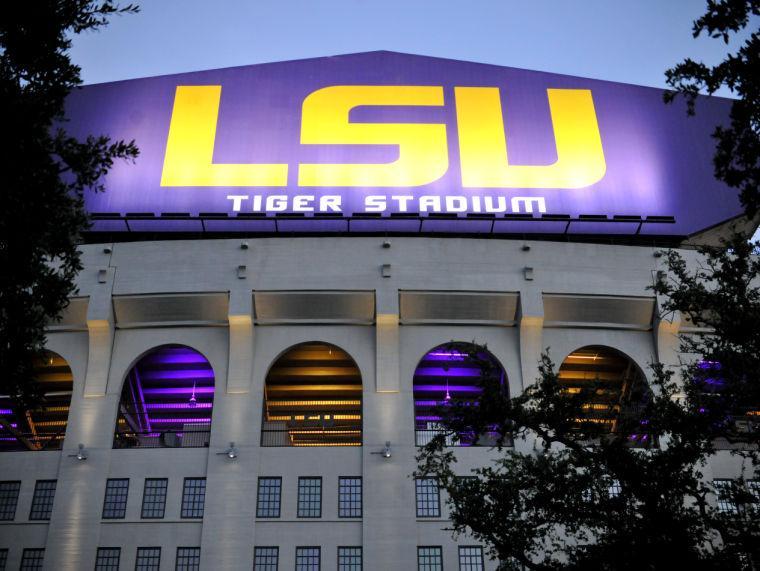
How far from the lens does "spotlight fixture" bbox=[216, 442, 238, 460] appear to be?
1469 inches

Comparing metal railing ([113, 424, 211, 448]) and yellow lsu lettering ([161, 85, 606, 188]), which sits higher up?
yellow lsu lettering ([161, 85, 606, 188])

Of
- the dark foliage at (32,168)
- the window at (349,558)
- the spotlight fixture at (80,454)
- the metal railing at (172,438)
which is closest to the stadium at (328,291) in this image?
the window at (349,558)

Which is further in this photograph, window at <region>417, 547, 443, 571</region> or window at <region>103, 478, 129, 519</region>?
window at <region>103, 478, 129, 519</region>

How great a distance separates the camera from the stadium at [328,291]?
36812mm

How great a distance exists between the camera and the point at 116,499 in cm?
3741

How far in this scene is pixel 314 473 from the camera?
3753 cm

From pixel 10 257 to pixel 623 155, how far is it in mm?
37221

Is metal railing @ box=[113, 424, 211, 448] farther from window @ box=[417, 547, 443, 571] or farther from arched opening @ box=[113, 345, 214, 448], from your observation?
window @ box=[417, 547, 443, 571]

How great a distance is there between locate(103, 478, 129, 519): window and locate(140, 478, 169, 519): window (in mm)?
875

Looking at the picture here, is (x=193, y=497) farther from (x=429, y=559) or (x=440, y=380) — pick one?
(x=440, y=380)

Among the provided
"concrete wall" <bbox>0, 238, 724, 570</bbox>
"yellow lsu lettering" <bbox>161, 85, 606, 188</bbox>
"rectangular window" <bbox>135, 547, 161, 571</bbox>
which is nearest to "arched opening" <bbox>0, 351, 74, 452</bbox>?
"concrete wall" <bbox>0, 238, 724, 570</bbox>

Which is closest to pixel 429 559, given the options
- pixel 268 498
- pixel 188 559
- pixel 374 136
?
pixel 268 498

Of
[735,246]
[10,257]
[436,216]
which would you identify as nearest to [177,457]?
[436,216]

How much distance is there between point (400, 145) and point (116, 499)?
2363 cm
